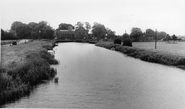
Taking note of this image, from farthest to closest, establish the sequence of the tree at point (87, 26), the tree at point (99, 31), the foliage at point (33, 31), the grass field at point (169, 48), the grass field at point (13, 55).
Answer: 1. the tree at point (87, 26)
2. the tree at point (99, 31)
3. the foliage at point (33, 31)
4. the grass field at point (169, 48)
5. the grass field at point (13, 55)

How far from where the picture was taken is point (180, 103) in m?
19.1

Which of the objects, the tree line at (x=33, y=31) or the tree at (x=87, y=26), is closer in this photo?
the tree line at (x=33, y=31)

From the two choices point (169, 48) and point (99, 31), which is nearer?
point (169, 48)

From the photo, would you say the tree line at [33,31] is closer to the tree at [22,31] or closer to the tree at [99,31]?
the tree at [22,31]

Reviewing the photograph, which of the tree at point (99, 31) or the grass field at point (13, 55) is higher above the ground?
the tree at point (99, 31)

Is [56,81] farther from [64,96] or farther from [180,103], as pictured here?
[180,103]

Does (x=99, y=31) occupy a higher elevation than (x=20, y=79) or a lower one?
higher

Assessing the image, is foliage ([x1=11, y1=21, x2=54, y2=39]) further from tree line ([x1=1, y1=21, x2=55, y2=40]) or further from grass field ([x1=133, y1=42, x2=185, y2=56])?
grass field ([x1=133, y1=42, x2=185, y2=56])

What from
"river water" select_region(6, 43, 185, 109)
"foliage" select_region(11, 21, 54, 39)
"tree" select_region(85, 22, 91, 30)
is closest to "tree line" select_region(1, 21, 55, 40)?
"foliage" select_region(11, 21, 54, 39)

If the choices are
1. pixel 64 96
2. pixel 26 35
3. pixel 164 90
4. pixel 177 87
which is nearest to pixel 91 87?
pixel 64 96

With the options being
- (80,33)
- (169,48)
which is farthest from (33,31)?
(169,48)

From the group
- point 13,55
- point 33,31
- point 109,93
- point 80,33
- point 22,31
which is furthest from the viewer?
point 80,33

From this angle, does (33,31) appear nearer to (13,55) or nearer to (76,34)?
(76,34)

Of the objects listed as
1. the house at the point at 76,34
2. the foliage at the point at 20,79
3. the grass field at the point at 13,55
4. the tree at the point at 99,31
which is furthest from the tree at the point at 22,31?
the foliage at the point at 20,79
